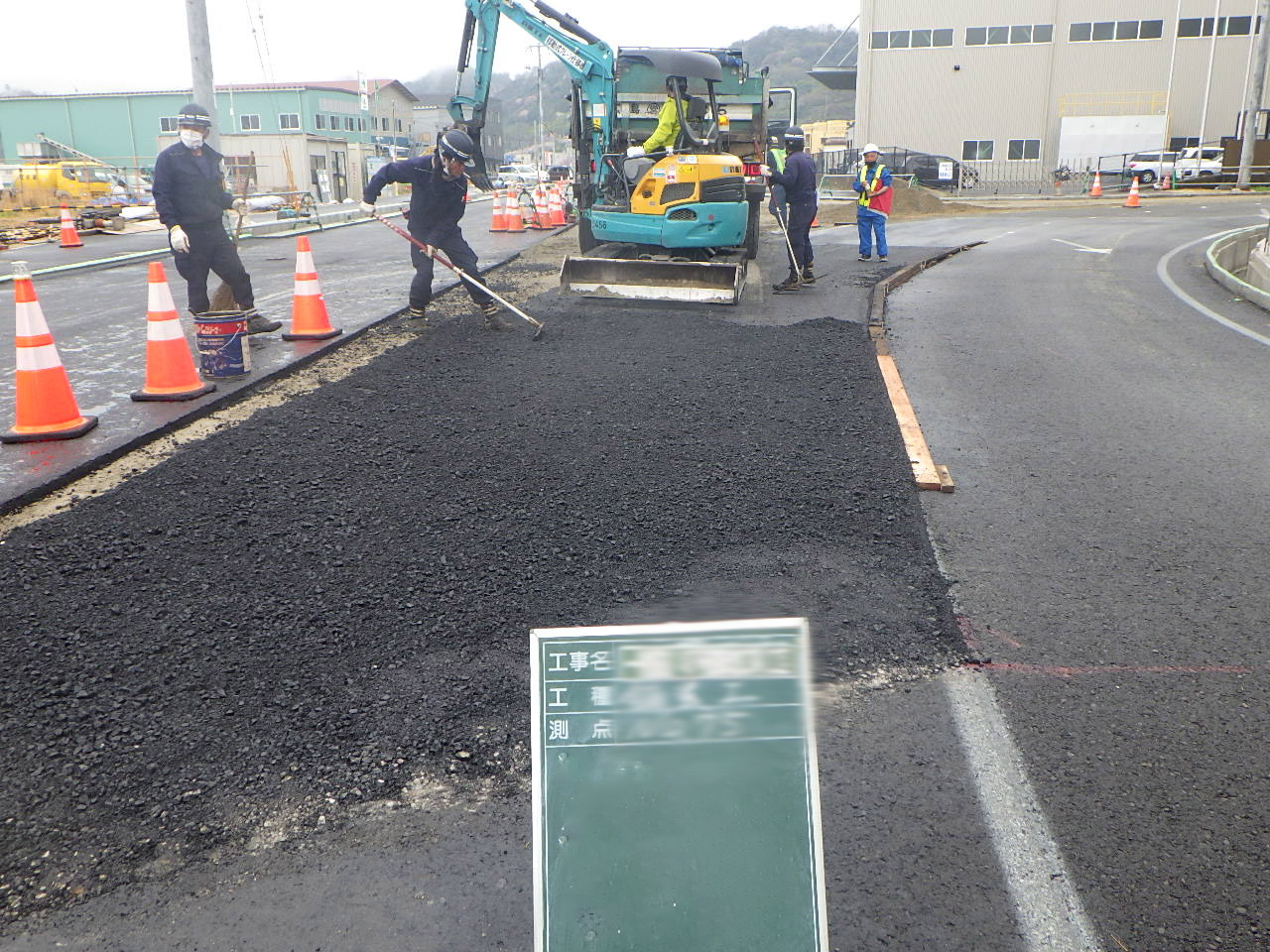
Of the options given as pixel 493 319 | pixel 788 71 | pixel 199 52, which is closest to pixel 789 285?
pixel 493 319

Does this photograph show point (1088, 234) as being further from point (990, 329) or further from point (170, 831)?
point (170, 831)

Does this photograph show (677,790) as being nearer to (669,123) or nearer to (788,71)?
(669,123)

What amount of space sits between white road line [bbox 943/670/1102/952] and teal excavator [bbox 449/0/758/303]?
843cm

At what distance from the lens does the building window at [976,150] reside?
47.5m

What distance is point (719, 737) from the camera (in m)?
1.73

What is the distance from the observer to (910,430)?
6.27 metres

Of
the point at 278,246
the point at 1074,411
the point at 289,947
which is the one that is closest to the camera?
the point at 289,947

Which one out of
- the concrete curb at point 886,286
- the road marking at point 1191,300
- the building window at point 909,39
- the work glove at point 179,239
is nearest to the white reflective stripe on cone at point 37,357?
the work glove at point 179,239

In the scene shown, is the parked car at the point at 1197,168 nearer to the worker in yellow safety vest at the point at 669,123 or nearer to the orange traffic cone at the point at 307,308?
the worker in yellow safety vest at the point at 669,123

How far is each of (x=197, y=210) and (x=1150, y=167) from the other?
135 ft

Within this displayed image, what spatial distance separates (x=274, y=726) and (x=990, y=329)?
28.9ft

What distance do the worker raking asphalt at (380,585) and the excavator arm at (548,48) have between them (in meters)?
7.99

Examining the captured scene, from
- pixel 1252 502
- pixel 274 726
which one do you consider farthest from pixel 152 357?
pixel 1252 502

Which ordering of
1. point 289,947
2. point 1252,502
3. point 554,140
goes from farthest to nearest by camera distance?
1. point 554,140
2. point 1252,502
3. point 289,947
